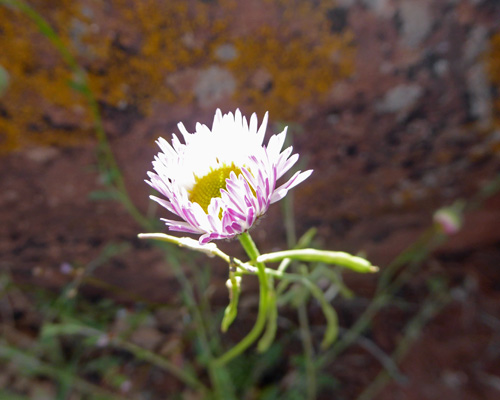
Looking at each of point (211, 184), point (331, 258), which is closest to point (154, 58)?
point (211, 184)

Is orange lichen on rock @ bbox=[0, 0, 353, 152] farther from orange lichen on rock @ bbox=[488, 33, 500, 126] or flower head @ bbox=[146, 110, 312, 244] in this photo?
flower head @ bbox=[146, 110, 312, 244]

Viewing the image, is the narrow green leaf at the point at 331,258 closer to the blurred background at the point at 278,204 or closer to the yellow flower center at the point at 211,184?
the yellow flower center at the point at 211,184

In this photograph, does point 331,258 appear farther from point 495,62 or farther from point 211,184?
point 495,62

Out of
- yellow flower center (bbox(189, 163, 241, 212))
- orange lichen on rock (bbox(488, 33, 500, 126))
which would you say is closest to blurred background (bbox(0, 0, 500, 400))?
orange lichen on rock (bbox(488, 33, 500, 126))

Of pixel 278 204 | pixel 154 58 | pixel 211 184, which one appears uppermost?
A: pixel 154 58

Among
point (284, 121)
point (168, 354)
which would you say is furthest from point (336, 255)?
point (168, 354)

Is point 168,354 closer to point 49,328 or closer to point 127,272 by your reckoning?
point 127,272

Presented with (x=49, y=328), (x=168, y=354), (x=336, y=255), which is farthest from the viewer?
(x=168, y=354)
